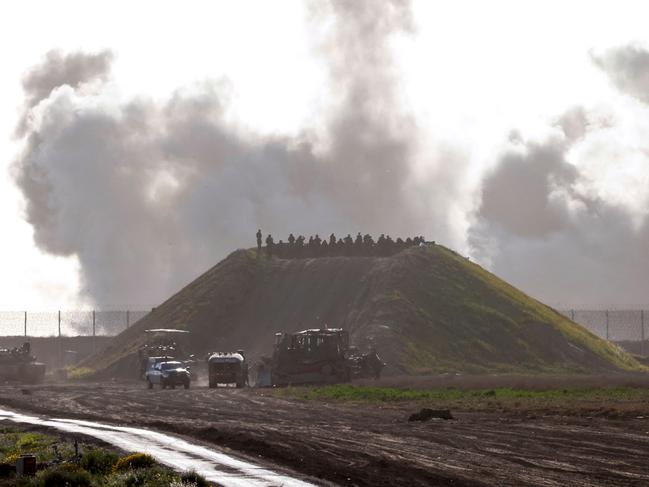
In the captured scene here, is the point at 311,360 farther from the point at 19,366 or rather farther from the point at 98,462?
the point at 98,462

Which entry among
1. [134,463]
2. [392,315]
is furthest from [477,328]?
[134,463]

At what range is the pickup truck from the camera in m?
90.7

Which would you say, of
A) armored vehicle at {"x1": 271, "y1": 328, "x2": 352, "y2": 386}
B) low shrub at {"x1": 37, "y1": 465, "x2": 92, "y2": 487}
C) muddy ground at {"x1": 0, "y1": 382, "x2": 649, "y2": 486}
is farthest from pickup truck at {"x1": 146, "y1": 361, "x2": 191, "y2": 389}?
low shrub at {"x1": 37, "y1": 465, "x2": 92, "y2": 487}

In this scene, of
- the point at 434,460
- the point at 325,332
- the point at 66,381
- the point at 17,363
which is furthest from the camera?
the point at 66,381

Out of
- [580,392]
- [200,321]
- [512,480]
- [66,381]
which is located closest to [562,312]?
[200,321]

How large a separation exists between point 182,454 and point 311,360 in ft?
167

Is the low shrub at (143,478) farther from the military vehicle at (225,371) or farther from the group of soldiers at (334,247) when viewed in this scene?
the group of soldiers at (334,247)

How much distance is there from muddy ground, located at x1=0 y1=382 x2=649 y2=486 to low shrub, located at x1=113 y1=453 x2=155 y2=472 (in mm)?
3912

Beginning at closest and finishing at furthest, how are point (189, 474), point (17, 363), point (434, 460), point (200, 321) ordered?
point (189, 474) → point (434, 460) → point (17, 363) → point (200, 321)

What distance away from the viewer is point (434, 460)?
3616 centimetres

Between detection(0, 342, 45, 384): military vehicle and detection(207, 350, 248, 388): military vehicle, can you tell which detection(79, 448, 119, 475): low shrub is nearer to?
detection(207, 350, 248, 388): military vehicle

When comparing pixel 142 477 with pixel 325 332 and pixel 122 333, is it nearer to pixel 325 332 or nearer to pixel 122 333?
pixel 325 332

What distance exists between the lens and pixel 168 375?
90.6 m

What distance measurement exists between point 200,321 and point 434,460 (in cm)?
9942
